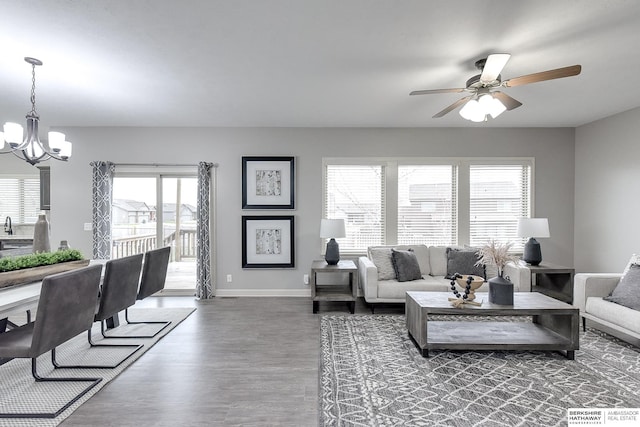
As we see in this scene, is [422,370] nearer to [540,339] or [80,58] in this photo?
[540,339]

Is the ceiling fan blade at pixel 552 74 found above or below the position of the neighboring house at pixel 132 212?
above

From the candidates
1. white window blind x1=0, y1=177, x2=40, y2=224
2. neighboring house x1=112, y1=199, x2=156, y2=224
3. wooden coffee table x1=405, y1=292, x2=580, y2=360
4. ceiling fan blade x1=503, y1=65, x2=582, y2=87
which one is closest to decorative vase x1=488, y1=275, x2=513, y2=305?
wooden coffee table x1=405, y1=292, x2=580, y2=360

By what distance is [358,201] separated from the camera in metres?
5.10

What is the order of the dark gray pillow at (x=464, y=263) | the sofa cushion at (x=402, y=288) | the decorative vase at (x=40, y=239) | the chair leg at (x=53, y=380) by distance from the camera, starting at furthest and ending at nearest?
the dark gray pillow at (x=464, y=263), the sofa cushion at (x=402, y=288), the decorative vase at (x=40, y=239), the chair leg at (x=53, y=380)

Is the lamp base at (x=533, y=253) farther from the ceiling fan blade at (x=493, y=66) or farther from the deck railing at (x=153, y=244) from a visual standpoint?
the deck railing at (x=153, y=244)

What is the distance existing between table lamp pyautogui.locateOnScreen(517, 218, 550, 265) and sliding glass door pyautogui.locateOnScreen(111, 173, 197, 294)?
16.4 feet

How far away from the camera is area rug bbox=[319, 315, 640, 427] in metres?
2.08

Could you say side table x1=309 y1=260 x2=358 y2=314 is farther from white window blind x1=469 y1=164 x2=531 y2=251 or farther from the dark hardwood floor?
white window blind x1=469 y1=164 x2=531 y2=251

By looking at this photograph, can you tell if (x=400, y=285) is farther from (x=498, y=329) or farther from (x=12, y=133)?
(x=12, y=133)

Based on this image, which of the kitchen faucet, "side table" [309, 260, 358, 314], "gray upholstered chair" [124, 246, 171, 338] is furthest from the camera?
the kitchen faucet

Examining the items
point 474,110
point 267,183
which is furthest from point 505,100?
point 267,183

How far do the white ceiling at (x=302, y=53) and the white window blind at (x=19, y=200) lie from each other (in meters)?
3.04

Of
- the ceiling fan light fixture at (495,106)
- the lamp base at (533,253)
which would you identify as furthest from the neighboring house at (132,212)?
the lamp base at (533,253)

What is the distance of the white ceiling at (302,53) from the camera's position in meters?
2.10
